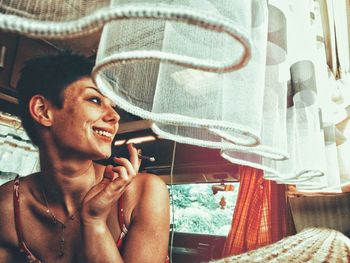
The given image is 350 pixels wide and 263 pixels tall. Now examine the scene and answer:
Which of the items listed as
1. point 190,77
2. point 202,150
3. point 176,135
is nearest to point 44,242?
point 176,135

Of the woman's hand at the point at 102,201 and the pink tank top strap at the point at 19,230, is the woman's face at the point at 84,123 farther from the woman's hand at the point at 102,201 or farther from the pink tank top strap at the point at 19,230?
the pink tank top strap at the point at 19,230

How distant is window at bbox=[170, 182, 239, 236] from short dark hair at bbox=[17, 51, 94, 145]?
8.64 m

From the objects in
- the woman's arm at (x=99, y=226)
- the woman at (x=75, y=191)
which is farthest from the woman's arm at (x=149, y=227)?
the woman's arm at (x=99, y=226)

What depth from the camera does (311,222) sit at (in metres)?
4.52

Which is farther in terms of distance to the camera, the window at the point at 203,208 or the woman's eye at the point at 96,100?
the window at the point at 203,208

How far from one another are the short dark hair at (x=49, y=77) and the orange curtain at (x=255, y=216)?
3.16 meters

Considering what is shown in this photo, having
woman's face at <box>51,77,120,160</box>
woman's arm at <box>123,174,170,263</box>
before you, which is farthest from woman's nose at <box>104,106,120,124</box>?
woman's arm at <box>123,174,170,263</box>

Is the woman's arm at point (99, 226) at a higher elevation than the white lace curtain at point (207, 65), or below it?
below

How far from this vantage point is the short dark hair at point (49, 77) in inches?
70.6

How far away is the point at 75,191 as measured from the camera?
1869mm

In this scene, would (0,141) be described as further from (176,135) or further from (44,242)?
(176,135)

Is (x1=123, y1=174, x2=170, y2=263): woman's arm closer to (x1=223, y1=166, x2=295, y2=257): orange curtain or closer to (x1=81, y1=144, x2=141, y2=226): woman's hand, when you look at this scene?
(x1=81, y1=144, x2=141, y2=226): woman's hand

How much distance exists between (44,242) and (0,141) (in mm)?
2803

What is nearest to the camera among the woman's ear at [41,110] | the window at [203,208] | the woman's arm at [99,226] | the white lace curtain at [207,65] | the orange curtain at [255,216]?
the white lace curtain at [207,65]
